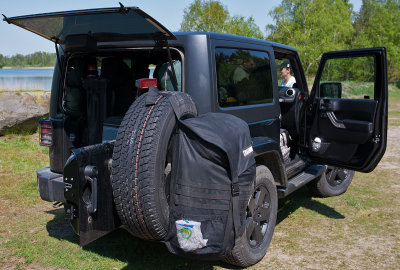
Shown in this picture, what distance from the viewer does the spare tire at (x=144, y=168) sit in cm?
270

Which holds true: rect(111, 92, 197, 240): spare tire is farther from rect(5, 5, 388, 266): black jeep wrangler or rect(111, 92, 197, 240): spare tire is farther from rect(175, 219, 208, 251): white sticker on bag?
rect(175, 219, 208, 251): white sticker on bag

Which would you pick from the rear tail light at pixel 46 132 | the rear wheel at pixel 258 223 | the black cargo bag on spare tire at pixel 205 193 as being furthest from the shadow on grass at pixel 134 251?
the rear tail light at pixel 46 132

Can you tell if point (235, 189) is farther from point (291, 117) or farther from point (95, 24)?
point (291, 117)

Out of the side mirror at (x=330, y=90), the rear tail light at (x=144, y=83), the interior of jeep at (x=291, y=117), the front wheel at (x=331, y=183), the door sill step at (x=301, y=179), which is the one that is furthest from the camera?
the front wheel at (x=331, y=183)

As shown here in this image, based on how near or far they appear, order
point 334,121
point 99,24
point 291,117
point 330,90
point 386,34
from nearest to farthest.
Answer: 1. point 99,24
2. point 334,121
3. point 330,90
4. point 291,117
5. point 386,34

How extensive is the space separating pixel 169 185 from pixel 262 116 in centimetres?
147

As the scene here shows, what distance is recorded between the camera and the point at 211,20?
3669 cm

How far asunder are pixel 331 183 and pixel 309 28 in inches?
1491

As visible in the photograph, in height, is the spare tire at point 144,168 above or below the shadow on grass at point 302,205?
above

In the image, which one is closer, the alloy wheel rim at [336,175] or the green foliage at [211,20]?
the alloy wheel rim at [336,175]

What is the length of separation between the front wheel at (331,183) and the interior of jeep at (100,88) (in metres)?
2.87

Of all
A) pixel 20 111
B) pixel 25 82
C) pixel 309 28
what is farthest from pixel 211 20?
pixel 20 111

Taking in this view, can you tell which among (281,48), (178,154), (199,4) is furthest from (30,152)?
(199,4)

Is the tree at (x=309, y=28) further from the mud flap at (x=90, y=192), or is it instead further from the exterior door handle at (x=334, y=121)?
the mud flap at (x=90, y=192)
